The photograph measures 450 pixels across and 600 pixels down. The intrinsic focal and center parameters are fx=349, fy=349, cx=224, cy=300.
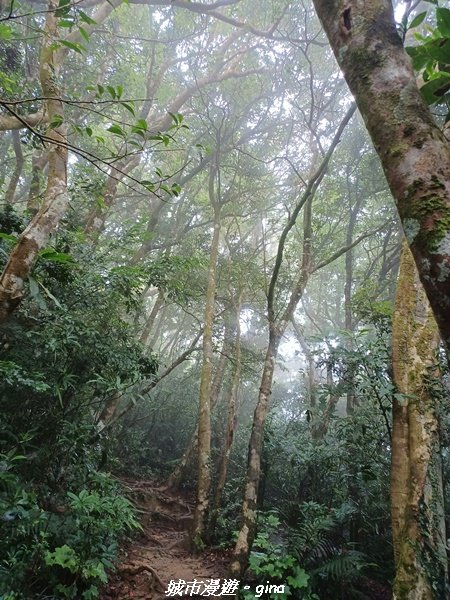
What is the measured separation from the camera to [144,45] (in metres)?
10.1

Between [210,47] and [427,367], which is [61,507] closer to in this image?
[427,367]

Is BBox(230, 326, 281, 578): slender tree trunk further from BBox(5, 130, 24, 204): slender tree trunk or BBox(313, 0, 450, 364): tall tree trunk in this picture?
BBox(5, 130, 24, 204): slender tree trunk

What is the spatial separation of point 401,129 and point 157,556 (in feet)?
22.3

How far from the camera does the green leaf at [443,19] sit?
1337 millimetres

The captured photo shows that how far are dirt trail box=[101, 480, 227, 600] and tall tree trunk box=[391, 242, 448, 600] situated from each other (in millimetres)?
2968

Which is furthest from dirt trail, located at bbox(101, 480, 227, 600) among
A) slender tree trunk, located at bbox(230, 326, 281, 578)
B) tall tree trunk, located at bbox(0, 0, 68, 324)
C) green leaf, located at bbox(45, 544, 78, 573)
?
tall tree trunk, located at bbox(0, 0, 68, 324)

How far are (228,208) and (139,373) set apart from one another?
259 inches

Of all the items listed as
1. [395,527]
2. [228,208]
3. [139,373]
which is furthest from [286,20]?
[395,527]

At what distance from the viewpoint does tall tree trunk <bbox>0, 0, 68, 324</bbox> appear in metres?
2.50

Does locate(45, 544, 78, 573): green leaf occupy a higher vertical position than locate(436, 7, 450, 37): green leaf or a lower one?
lower

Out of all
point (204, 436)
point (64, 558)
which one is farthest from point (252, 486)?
point (64, 558)

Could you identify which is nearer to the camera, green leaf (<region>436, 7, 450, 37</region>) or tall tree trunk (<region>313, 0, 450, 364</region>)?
tall tree trunk (<region>313, 0, 450, 364</region>)

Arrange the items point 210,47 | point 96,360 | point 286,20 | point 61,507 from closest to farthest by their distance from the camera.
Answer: point 61,507 → point 96,360 → point 286,20 → point 210,47

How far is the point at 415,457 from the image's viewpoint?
340cm
